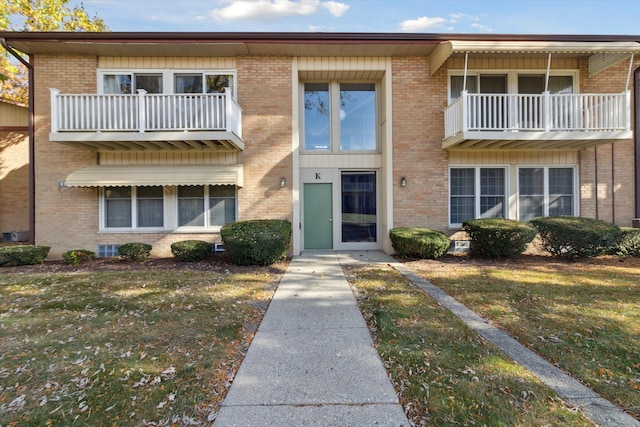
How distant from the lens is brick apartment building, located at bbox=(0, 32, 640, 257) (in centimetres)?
920

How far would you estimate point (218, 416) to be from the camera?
2.62m

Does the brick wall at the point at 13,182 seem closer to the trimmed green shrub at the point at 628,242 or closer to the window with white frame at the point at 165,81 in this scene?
the window with white frame at the point at 165,81

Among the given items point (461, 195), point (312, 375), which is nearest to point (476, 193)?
point (461, 195)

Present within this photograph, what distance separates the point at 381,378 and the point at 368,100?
9.87m

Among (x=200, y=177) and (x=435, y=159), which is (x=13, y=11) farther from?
(x=435, y=159)

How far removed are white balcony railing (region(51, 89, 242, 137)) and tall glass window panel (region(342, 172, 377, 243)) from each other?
4.31m

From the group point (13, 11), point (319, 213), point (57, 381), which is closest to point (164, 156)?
point (319, 213)

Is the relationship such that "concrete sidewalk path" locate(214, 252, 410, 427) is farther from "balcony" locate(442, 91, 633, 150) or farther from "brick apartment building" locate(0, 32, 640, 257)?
"balcony" locate(442, 91, 633, 150)

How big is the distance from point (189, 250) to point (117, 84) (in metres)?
5.91

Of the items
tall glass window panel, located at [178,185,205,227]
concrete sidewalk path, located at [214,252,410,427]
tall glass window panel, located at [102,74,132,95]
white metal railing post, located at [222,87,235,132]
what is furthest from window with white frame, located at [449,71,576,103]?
tall glass window panel, located at [102,74,132,95]

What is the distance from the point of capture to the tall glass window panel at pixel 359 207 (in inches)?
432

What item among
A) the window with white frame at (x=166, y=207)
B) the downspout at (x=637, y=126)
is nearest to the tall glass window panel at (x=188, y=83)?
the window with white frame at (x=166, y=207)

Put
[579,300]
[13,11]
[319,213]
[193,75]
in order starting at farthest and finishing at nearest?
[13,11]
[319,213]
[193,75]
[579,300]

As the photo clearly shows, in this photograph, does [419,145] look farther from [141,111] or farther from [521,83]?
[141,111]
